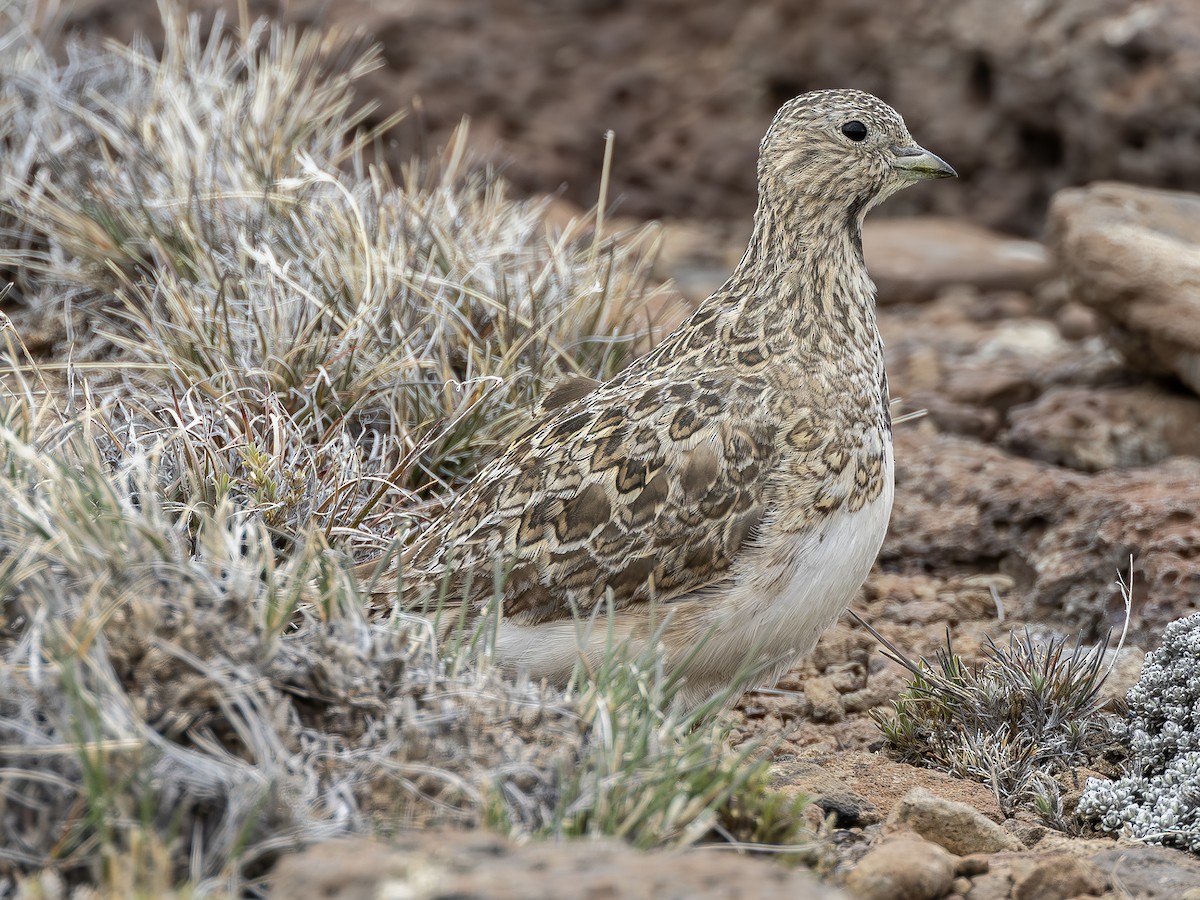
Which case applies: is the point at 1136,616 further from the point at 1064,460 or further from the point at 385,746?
the point at 385,746

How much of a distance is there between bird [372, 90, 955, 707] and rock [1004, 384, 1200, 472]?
242 centimetres

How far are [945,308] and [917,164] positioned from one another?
4595 mm

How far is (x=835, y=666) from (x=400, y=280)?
6.87 feet

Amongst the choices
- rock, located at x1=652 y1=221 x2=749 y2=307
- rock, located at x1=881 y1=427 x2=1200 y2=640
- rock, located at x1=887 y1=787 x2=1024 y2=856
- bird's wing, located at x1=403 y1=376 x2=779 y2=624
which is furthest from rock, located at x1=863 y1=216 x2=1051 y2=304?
rock, located at x1=887 y1=787 x2=1024 y2=856

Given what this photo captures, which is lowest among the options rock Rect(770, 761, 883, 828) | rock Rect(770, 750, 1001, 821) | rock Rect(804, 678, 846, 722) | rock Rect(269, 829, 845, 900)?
rock Rect(804, 678, 846, 722)

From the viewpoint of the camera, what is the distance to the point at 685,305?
20.9 ft

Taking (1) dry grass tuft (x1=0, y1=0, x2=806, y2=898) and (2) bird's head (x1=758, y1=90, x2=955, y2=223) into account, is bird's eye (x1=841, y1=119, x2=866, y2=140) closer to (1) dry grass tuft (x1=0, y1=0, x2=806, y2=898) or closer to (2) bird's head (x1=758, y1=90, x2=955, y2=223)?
(2) bird's head (x1=758, y1=90, x2=955, y2=223)

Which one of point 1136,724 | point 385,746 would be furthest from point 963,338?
point 385,746

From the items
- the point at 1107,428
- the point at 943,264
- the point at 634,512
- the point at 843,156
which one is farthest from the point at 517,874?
the point at 943,264

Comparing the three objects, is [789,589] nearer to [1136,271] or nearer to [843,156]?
[843,156]

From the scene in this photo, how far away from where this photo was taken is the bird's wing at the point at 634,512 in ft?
13.5

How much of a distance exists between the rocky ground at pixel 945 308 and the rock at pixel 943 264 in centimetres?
2

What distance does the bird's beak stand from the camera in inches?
178

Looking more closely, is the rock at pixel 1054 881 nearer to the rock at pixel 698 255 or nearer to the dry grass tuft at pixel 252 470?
the dry grass tuft at pixel 252 470
